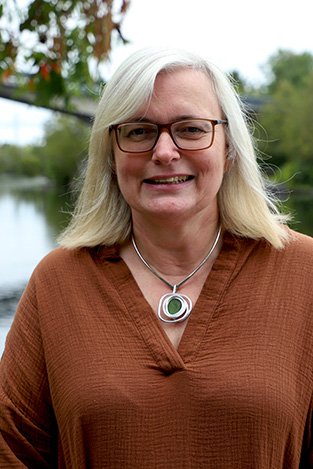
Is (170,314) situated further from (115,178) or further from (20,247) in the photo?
(20,247)

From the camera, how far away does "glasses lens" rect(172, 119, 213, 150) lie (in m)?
1.88

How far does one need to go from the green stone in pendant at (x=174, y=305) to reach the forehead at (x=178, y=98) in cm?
53

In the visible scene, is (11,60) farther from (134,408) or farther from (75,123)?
(75,123)

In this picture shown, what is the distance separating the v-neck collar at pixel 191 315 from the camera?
6.00 feet

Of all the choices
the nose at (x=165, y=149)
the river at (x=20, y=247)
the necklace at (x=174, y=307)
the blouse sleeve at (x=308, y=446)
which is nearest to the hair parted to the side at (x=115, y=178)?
the nose at (x=165, y=149)

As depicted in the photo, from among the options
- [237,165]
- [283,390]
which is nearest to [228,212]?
[237,165]

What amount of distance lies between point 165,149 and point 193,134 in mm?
98

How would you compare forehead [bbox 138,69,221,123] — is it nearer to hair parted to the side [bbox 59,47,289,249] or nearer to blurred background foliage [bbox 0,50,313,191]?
hair parted to the side [bbox 59,47,289,249]

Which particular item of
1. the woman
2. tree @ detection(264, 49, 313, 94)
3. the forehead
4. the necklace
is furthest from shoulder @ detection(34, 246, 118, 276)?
tree @ detection(264, 49, 313, 94)

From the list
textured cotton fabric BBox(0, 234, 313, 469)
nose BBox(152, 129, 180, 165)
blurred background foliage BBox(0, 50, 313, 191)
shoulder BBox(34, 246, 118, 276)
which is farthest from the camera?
blurred background foliage BBox(0, 50, 313, 191)

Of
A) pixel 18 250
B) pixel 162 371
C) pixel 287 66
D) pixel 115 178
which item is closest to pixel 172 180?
pixel 115 178

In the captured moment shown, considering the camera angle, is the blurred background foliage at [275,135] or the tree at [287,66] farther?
the tree at [287,66]

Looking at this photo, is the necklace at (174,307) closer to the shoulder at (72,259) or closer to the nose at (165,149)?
the shoulder at (72,259)

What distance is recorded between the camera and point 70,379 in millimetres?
1849
